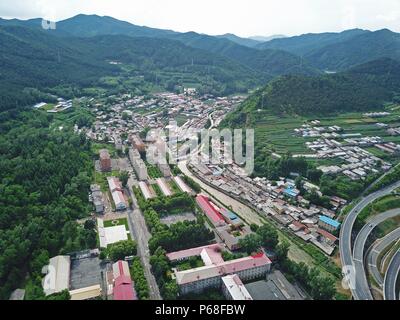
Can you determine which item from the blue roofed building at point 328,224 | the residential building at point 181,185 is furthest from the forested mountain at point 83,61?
the blue roofed building at point 328,224

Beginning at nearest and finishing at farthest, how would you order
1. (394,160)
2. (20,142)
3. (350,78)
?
1. (20,142)
2. (394,160)
3. (350,78)

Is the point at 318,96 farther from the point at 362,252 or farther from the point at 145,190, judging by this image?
the point at 145,190

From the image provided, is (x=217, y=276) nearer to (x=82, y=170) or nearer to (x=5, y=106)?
(x=82, y=170)

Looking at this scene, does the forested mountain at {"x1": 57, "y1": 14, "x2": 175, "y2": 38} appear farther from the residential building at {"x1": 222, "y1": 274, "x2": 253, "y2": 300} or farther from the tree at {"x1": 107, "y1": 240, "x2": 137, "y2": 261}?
the residential building at {"x1": 222, "y1": 274, "x2": 253, "y2": 300}

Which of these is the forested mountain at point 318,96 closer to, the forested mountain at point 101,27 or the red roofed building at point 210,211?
the red roofed building at point 210,211

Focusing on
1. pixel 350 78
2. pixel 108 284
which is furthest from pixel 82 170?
pixel 350 78
